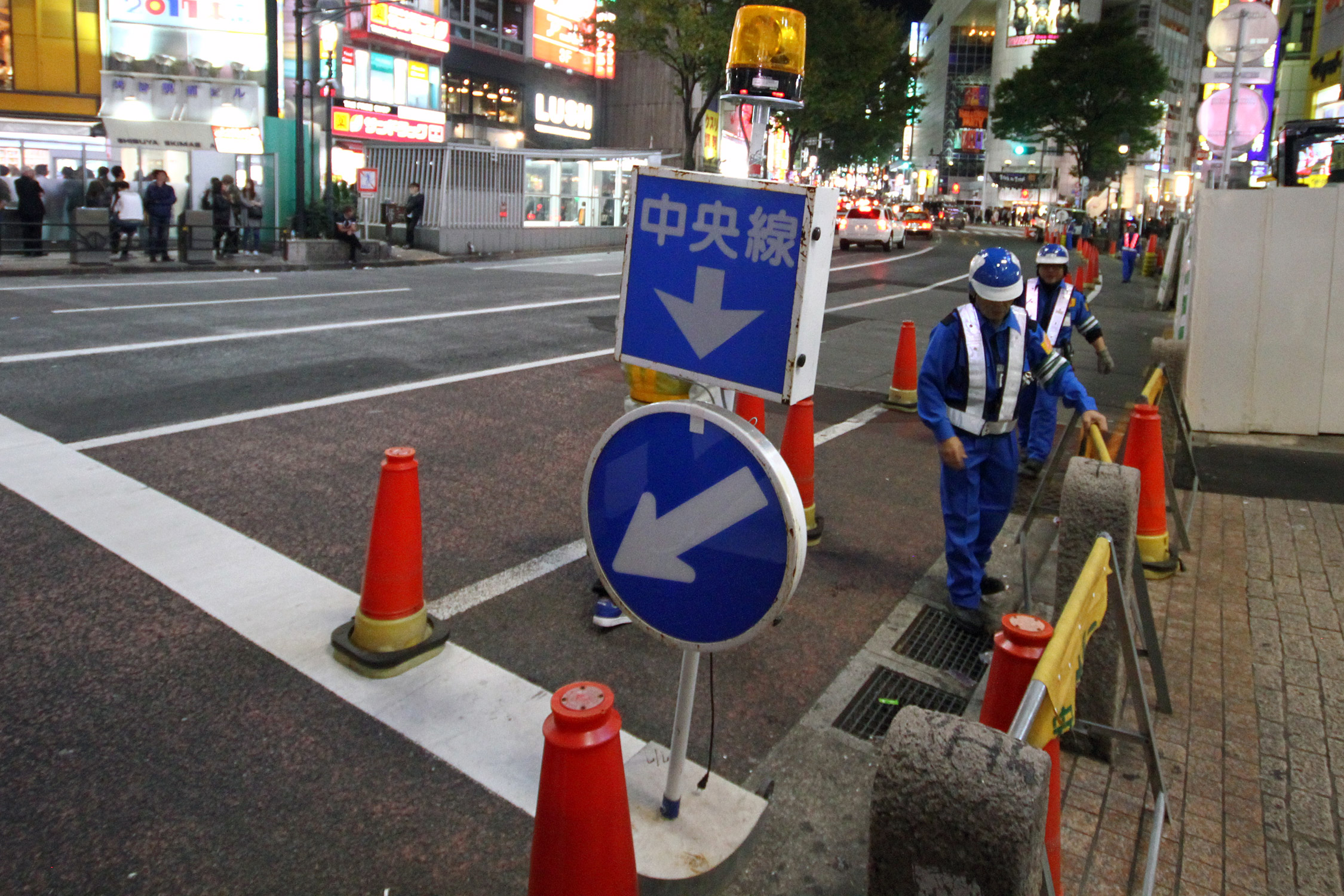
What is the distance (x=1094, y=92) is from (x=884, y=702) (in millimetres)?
69229

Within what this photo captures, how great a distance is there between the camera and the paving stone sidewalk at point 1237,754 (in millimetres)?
3225

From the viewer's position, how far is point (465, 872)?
302cm

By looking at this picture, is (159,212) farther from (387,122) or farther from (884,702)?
(884,702)

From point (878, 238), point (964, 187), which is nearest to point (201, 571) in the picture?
point (878, 238)

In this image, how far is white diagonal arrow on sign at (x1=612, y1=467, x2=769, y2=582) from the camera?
2.50 metres

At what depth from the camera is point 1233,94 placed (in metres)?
13.1

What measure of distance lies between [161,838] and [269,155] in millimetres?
26975

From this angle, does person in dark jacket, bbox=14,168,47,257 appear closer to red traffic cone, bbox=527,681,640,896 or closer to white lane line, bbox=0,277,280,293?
white lane line, bbox=0,277,280,293

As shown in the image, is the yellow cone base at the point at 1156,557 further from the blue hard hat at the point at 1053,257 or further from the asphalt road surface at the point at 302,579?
the blue hard hat at the point at 1053,257

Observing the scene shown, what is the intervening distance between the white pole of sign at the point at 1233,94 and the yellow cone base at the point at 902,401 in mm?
5591

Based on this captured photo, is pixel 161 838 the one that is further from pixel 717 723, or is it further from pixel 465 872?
pixel 717 723

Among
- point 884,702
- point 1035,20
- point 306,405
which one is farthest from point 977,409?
point 1035,20

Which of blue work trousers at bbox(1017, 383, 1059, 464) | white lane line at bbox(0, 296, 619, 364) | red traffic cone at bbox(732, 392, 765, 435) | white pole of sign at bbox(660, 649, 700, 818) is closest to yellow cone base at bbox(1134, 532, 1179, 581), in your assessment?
blue work trousers at bbox(1017, 383, 1059, 464)

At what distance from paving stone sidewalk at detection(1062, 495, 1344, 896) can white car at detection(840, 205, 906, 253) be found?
34125mm
